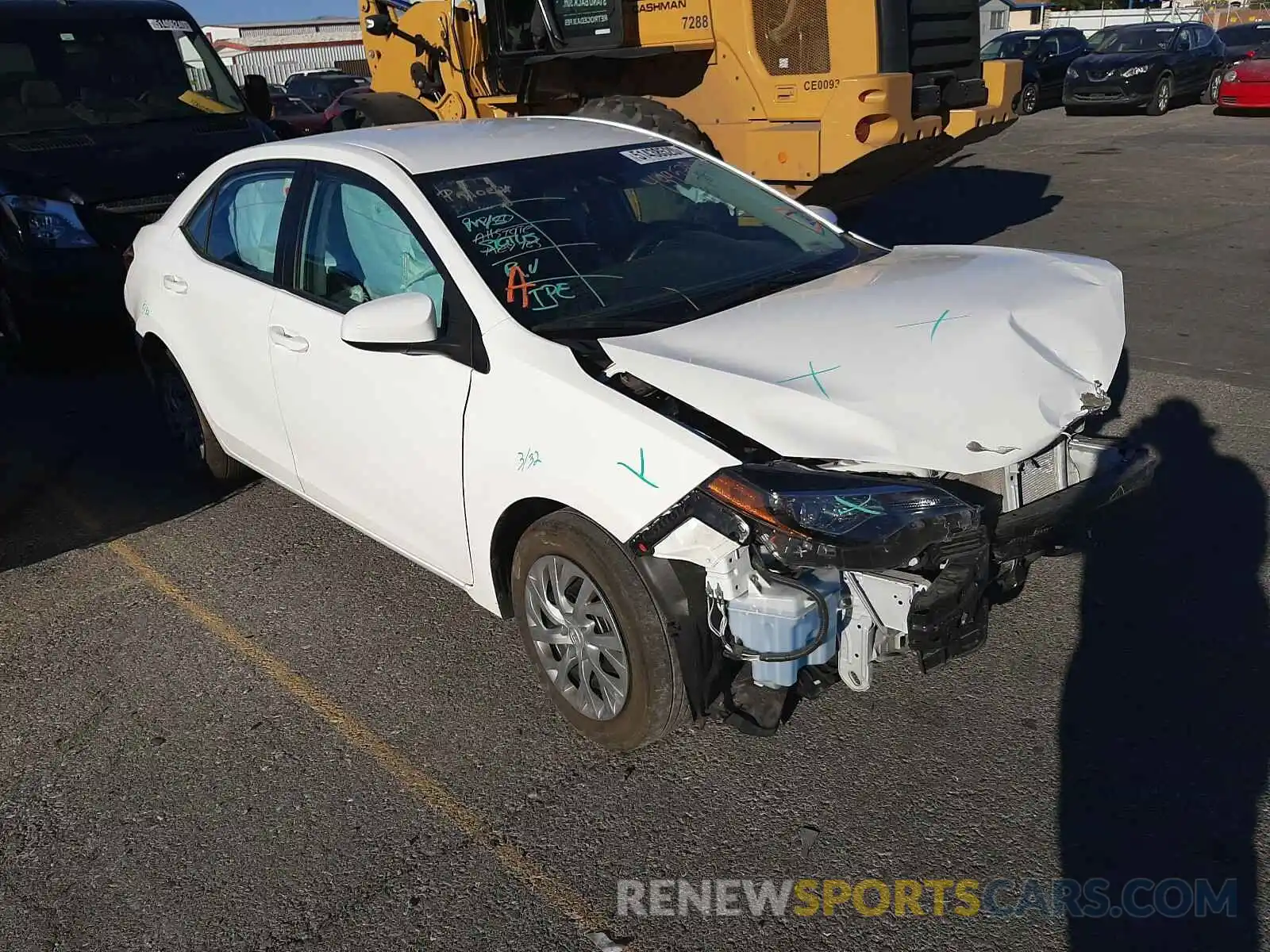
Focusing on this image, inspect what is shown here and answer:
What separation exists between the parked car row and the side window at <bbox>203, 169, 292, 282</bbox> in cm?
1970

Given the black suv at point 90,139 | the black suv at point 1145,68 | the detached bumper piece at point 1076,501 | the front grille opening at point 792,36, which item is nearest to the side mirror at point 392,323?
the detached bumper piece at point 1076,501

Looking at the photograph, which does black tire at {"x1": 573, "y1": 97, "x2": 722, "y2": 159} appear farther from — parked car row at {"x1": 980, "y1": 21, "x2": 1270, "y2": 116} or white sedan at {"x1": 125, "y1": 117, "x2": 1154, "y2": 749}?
parked car row at {"x1": 980, "y1": 21, "x2": 1270, "y2": 116}

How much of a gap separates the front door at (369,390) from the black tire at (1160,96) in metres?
20.3

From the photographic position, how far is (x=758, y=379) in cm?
298

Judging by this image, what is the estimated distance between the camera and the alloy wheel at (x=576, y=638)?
311 cm

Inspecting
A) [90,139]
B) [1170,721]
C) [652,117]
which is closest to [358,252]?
[1170,721]

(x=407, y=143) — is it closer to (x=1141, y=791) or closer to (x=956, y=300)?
(x=956, y=300)

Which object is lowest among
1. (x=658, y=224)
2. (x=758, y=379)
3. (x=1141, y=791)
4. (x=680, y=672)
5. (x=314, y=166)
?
(x=1141, y=791)

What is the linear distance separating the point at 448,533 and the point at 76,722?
1404 millimetres

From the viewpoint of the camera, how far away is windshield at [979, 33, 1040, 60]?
22.9 meters

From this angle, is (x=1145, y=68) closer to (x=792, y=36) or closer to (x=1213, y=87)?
(x=1213, y=87)

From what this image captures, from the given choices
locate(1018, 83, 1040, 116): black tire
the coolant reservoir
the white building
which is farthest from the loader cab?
the white building

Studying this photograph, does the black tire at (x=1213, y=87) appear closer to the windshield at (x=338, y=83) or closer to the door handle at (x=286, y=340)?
the windshield at (x=338, y=83)

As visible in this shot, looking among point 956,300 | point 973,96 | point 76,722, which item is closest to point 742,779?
point 956,300
